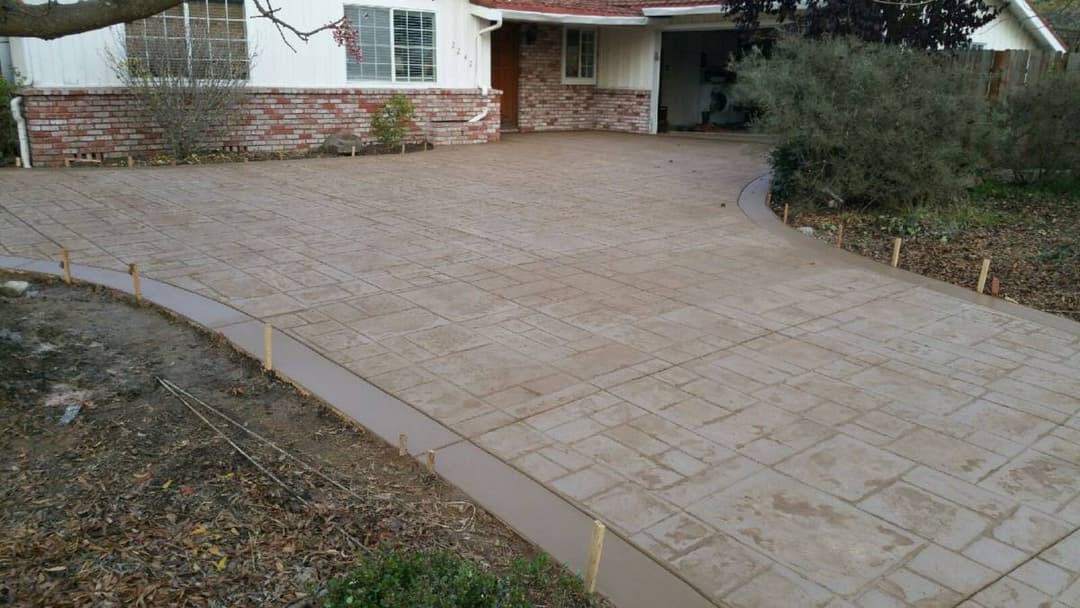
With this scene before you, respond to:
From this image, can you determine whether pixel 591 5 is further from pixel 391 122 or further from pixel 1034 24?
pixel 1034 24

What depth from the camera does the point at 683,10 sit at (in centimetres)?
1762

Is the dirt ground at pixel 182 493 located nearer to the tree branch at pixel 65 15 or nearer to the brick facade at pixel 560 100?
the tree branch at pixel 65 15

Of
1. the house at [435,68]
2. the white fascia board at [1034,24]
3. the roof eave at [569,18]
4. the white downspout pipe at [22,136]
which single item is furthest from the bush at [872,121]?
the white downspout pipe at [22,136]

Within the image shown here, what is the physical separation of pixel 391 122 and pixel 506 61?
473 cm

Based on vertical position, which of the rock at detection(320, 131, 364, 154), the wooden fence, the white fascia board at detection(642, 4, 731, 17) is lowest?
the rock at detection(320, 131, 364, 154)

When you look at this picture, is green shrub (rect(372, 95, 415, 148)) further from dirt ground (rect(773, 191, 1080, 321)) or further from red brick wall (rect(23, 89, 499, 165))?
dirt ground (rect(773, 191, 1080, 321))

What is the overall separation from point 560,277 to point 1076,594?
4431 millimetres

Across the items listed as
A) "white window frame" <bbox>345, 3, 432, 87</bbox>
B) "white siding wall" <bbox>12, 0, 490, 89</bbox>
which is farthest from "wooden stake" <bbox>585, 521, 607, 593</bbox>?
"white window frame" <bbox>345, 3, 432, 87</bbox>

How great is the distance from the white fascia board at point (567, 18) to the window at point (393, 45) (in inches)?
67.6

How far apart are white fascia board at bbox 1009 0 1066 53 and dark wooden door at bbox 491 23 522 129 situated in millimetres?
10015

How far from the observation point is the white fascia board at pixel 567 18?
16734 mm

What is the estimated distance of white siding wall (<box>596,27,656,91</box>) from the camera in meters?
19.3

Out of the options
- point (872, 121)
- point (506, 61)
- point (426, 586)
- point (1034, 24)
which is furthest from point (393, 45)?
point (426, 586)

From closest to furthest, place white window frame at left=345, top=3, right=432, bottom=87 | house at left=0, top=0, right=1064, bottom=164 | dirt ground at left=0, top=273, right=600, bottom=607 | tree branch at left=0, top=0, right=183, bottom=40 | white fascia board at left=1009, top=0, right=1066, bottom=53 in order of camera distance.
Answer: dirt ground at left=0, top=273, right=600, bottom=607
tree branch at left=0, top=0, right=183, bottom=40
house at left=0, top=0, right=1064, bottom=164
white window frame at left=345, top=3, right=432, bottom=87
white fascia board at left=1009, top=0, right=1066, bottom=53
